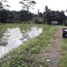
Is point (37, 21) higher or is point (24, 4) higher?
point (24, 4)

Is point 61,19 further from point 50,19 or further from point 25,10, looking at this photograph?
point 25,10

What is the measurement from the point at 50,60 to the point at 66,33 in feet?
25.7

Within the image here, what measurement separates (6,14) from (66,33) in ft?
143

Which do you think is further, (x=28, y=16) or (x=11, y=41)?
(x=28, y=16)

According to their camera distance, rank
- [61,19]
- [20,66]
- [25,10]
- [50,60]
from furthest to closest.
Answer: [25,10] → [61,19] → [50,60] → [20,66]

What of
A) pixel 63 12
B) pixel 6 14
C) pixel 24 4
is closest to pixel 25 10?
pixel 24 4

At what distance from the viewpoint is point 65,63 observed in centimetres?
754

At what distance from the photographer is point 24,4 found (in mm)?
64312

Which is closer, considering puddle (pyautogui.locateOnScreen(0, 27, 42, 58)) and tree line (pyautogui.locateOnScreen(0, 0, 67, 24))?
puddle (pyautogui.locateOnScreen(0, 27, 42, 58))

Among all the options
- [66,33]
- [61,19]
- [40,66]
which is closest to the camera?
[40,66]

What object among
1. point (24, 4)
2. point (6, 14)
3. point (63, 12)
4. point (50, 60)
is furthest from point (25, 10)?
point (50, 60)

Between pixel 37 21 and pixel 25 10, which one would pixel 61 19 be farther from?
pixel 25 10

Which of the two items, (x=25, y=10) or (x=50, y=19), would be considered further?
(x=25, y=10)

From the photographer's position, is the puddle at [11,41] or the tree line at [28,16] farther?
the tree line at [28,16]
